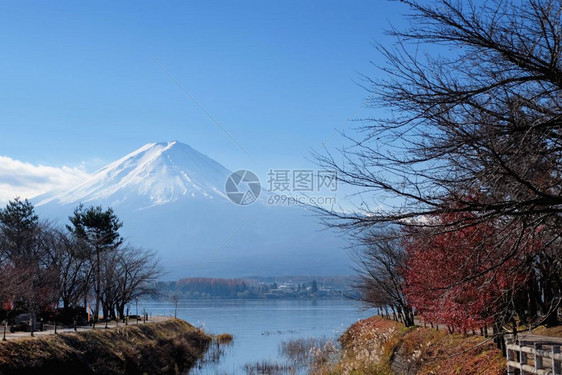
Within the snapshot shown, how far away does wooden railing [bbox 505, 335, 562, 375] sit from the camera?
15.2m

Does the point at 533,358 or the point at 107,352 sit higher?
the point at 533,358

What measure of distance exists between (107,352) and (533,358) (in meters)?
27.3

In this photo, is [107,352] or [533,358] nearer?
[533,358]

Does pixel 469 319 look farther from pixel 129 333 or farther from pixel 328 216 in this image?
pixel 129 333

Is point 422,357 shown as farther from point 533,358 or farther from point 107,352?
point 107,352

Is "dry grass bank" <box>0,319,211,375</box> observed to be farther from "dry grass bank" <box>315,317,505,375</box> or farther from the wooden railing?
the wooden railing

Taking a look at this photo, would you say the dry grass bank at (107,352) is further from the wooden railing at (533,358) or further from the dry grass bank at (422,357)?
the wooden railing at (533,358)

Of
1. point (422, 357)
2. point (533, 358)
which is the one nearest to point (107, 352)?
point (422, 357)

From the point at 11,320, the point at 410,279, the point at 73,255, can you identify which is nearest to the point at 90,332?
the point at 11,320

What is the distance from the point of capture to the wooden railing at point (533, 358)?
1520cm

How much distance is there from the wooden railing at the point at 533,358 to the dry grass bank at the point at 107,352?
20460mm

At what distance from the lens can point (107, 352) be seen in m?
37.8

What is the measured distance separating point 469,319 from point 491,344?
10.9ft

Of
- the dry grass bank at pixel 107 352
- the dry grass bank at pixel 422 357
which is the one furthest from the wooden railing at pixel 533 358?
the dry grass bank at pixel 107 352
